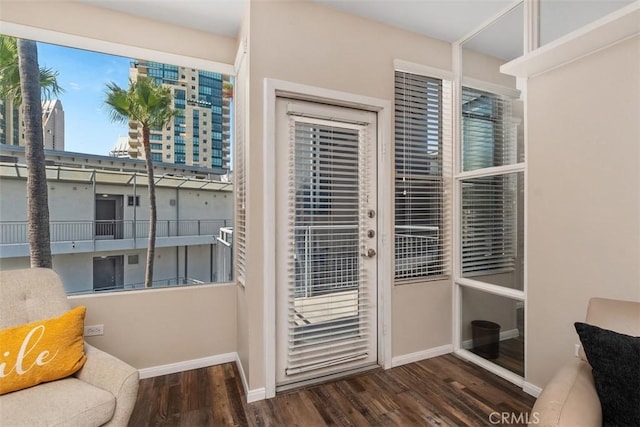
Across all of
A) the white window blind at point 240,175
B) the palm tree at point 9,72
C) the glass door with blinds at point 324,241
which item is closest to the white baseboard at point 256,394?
the glass door with blinds at point 324,241

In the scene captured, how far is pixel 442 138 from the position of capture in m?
2.80

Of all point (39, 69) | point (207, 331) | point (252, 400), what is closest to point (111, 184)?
point (39, 69)

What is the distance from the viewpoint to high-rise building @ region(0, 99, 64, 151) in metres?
2.09

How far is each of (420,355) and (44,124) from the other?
3.43 metres

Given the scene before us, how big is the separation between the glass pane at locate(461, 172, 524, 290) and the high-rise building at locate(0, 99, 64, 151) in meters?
3.26

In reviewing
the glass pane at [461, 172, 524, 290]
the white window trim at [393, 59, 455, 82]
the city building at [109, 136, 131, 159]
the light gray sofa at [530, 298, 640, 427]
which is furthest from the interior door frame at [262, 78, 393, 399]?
the light gray sofa at [530, 298, 640, 427]

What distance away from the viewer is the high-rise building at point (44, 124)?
2090 mm

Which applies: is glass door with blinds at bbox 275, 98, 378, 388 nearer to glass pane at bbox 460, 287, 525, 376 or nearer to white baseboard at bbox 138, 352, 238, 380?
white baseboard at bbox 138, 352, 238, 380

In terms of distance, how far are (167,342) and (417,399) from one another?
1.93 meters

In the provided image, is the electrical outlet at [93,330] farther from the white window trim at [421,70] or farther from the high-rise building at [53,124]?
the white window trim at [421,70]

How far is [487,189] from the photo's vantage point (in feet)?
8.52

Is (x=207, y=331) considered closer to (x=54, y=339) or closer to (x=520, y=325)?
(x=54, y=339)

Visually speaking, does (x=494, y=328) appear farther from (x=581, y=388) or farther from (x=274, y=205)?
(x=274, y=205)

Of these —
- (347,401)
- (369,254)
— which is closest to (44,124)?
(369,254)
